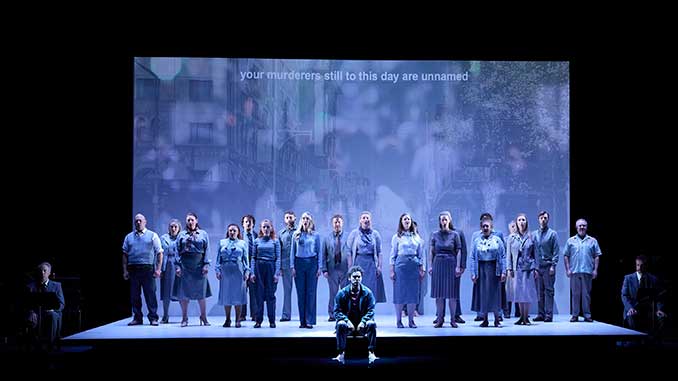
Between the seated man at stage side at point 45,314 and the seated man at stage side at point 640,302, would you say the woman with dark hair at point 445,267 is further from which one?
the seated man at stage side at point 45,314

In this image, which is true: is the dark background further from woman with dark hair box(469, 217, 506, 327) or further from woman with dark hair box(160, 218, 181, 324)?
woman with dark hair box(469, 217, 506, 327)

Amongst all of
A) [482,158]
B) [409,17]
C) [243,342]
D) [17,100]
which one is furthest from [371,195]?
[17,100]

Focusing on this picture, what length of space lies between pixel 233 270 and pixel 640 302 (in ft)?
16.2

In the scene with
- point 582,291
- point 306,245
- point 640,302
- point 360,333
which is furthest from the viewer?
point 582,291

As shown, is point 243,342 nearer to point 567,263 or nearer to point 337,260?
point 337,260

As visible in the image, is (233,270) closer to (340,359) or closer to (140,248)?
(140,248)

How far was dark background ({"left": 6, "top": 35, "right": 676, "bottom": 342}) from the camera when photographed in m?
11.7

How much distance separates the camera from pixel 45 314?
31.4 ft

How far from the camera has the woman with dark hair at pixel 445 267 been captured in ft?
35.5

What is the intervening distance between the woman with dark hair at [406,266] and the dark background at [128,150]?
2.60m

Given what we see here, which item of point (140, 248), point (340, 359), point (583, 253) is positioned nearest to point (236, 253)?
point (140, 248)

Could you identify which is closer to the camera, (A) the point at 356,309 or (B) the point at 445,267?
(A) the point at 356,309

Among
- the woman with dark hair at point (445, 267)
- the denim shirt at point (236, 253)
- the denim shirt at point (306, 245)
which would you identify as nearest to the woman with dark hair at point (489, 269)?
the woman with dark hair at point (445, 267)

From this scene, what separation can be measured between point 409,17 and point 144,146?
168 inches
